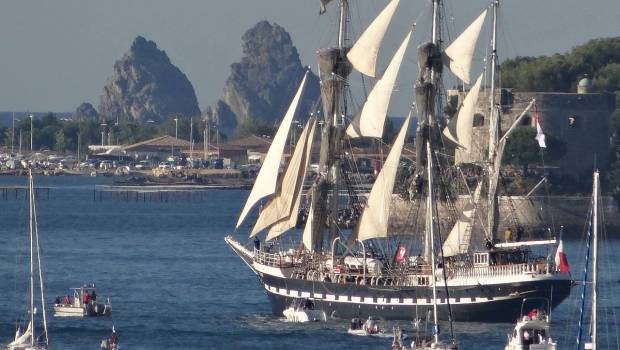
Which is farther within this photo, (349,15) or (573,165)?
(573,165)

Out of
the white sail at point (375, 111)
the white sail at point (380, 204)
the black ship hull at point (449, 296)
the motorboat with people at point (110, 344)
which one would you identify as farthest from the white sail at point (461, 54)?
the motorboat with people at point (110, 344)

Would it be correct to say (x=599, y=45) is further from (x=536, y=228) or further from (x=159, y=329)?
(x=159, y=329)

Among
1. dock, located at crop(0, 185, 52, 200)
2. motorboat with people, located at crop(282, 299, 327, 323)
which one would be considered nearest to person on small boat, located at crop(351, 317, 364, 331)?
motorboat with people, located at crop(282, 299, 327, 323)

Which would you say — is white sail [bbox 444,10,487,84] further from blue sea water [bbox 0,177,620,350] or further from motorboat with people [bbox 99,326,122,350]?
motorboat with people [bbox 99,326,122,350]

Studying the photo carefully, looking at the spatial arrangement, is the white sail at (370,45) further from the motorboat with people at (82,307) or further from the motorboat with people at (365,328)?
the motorboat with people at (82,307)

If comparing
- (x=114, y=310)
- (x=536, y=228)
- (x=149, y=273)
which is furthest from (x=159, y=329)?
(x=536, y=228)

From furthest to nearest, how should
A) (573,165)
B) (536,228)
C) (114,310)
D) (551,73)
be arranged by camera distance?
(551,73)
(573,165)
(536,228)
(114,310)

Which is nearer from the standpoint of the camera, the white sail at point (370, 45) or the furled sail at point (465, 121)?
the white sail at point (370, 45)

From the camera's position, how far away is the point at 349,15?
7819 centimetres

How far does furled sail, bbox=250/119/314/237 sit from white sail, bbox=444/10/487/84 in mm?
6495

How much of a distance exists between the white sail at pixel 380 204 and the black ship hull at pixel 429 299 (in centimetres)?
359

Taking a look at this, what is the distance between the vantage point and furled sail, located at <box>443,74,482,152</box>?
79125 millimetres

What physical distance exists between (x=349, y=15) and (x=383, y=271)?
11323 millimetres

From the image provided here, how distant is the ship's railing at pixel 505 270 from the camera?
69.8 m
